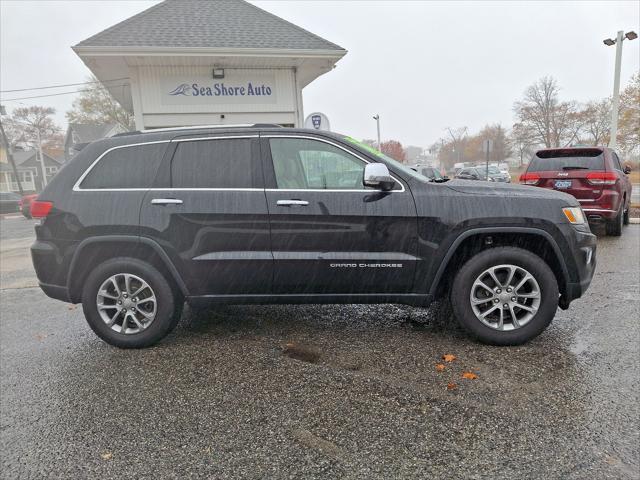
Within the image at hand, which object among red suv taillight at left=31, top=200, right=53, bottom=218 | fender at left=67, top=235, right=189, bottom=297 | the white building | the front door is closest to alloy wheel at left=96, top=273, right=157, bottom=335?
fender at left=67, top=235, right=189, bottom=297

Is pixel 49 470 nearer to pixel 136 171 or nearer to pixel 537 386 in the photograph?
pixel 136 171

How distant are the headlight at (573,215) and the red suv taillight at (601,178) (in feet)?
16.3

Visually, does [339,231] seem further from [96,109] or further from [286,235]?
[96,109]

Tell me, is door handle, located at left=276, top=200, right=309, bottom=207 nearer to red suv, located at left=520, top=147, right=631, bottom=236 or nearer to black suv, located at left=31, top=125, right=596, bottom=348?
black suv, located at left=31, top=125, right=596, bottom=348

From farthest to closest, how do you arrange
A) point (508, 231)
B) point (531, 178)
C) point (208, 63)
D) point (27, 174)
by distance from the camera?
point (27, 174) → point (208, 63) → point (531, 178) → point (508, 231)

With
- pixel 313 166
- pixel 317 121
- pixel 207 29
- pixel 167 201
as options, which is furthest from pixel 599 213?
pixel 207 29

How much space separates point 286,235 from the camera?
3.48m

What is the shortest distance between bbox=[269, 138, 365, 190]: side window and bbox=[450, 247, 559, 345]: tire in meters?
1.15

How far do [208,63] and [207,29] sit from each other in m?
1.02

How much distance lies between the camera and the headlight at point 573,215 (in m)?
3.43

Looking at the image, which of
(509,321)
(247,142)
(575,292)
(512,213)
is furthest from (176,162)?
(575,292)

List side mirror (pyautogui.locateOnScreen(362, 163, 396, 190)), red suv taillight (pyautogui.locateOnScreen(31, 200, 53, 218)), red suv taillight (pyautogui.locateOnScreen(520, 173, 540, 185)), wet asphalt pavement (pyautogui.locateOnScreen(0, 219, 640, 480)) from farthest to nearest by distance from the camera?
red suv taillight (pyautogui.locateOnScreen(520, 173, 540, 185)) < red suv taillight (pyautogui.locateOnScreen(31, 200, 53, 218)) < side mirror (pyautogui.locateOnScreen(362, 163, 396, 190)) < wet asphalt pavement (pyautogui.locateOnScreen(0, 219, 640, 480))

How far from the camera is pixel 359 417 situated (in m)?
2.57

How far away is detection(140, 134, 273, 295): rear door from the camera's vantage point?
349 cm
